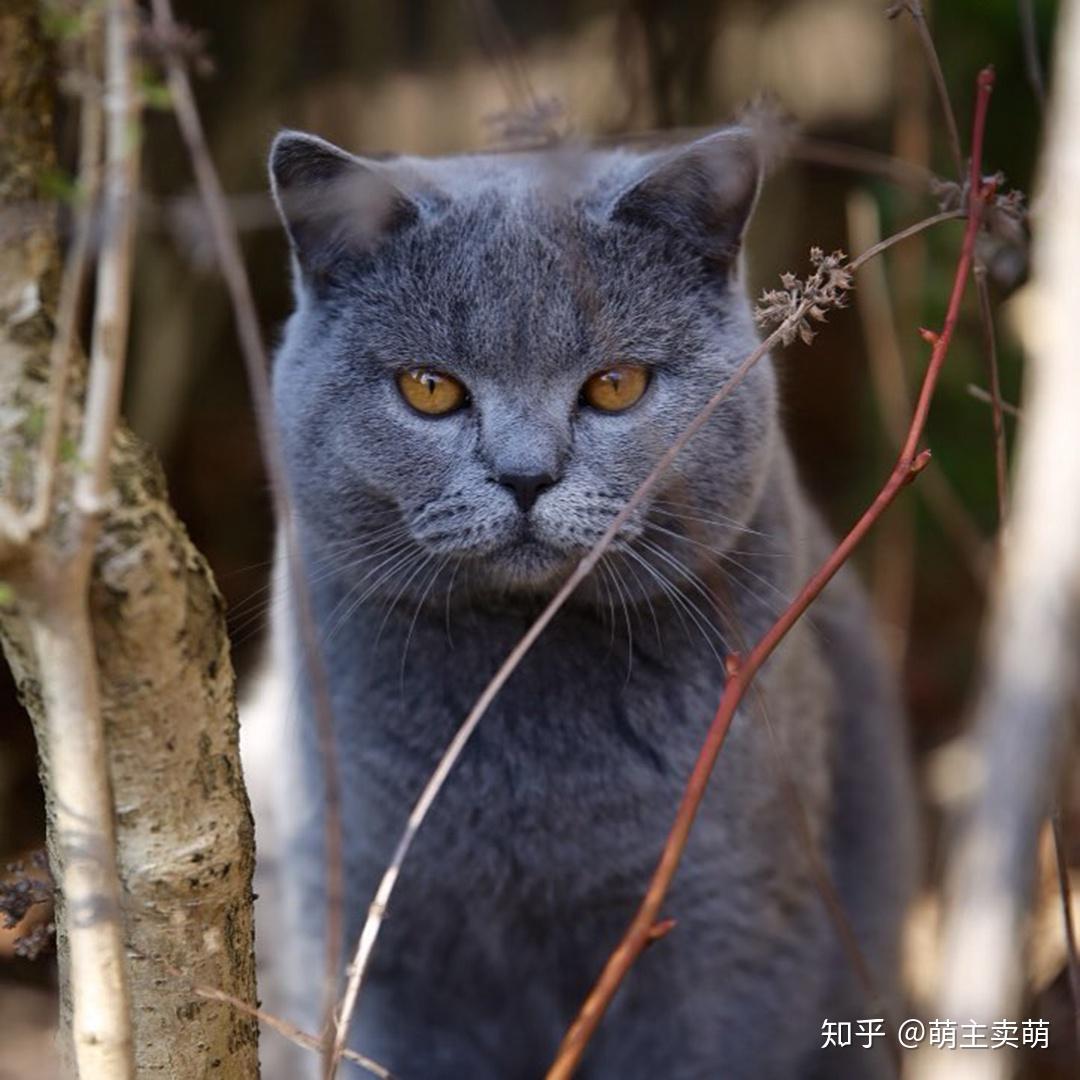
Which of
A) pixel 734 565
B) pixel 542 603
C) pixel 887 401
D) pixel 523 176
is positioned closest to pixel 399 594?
pixel 542 603

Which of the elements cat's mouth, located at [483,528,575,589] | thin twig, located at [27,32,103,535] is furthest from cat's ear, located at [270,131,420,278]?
thin twig, located at [27,32,103,535]

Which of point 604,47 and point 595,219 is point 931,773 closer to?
point 604,47

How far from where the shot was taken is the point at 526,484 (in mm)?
1399

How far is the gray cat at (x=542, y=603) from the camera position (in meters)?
1.48

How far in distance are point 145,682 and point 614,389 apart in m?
0.64

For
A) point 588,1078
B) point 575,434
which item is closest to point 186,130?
point 575,434

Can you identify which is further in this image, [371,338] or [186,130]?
[371,338]

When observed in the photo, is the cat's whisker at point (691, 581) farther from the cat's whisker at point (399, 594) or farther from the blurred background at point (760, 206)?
the blurred background at point (760, 206)

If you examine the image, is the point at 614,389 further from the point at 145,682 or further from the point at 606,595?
the point at 145,682

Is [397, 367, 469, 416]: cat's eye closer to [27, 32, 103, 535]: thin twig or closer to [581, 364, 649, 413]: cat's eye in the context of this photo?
[581, 364, 649, 413]: cat's eye

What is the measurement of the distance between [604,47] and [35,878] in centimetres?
247

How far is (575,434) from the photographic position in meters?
1.46

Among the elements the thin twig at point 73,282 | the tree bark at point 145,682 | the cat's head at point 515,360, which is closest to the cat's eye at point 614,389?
the cat's head at point 515,360

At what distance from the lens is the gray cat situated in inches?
58.3
